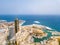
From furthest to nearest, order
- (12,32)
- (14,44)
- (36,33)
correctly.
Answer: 1. (36,33)
2. (12,32)
3. (14,44)

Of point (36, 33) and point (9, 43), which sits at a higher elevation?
point (9, 43)

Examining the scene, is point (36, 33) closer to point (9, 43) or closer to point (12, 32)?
point (12, 32)

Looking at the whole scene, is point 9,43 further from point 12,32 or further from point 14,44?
point 12,32

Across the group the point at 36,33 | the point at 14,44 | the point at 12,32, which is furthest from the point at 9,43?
the point at 36,33

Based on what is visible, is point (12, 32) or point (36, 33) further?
point (36, 33)

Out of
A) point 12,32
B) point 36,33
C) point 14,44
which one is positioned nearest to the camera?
point 14,44

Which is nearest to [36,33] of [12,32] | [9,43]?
[12,32]

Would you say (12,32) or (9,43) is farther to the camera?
(12,32)

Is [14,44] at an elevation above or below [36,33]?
above
